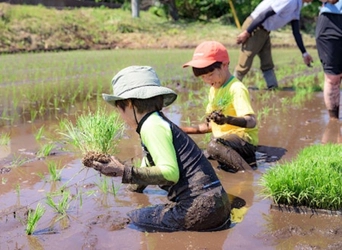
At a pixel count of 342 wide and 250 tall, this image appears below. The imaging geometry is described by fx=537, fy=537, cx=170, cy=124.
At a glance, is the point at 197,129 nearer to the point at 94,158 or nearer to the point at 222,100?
the point at 222,100

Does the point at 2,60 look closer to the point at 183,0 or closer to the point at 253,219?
the point at 253,219

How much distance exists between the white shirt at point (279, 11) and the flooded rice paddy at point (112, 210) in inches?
101

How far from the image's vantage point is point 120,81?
272cm

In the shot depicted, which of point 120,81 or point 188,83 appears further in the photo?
point 188,83

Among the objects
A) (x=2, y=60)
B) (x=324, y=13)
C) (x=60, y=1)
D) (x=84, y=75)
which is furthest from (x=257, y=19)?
(x=60, y=1)

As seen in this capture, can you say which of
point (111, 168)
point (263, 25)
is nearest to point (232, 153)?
point (111, 168)

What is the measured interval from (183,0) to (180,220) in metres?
25.4

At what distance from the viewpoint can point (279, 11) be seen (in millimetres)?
7168

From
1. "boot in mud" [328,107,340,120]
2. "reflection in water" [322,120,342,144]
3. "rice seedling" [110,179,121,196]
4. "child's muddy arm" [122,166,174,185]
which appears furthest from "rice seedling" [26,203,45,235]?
"boot in mud" [328,107,340,120]

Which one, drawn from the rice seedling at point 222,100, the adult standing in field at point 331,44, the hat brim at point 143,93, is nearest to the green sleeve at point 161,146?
the hat brim at point 143,93

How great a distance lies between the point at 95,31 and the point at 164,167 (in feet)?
57.9

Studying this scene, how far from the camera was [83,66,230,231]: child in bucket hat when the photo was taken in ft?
8.56

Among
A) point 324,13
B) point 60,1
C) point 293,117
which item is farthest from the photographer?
point 60,1

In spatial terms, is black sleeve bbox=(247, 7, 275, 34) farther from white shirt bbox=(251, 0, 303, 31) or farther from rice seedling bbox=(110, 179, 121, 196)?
rice seedling bbox=(110, 179, 121, 196)
